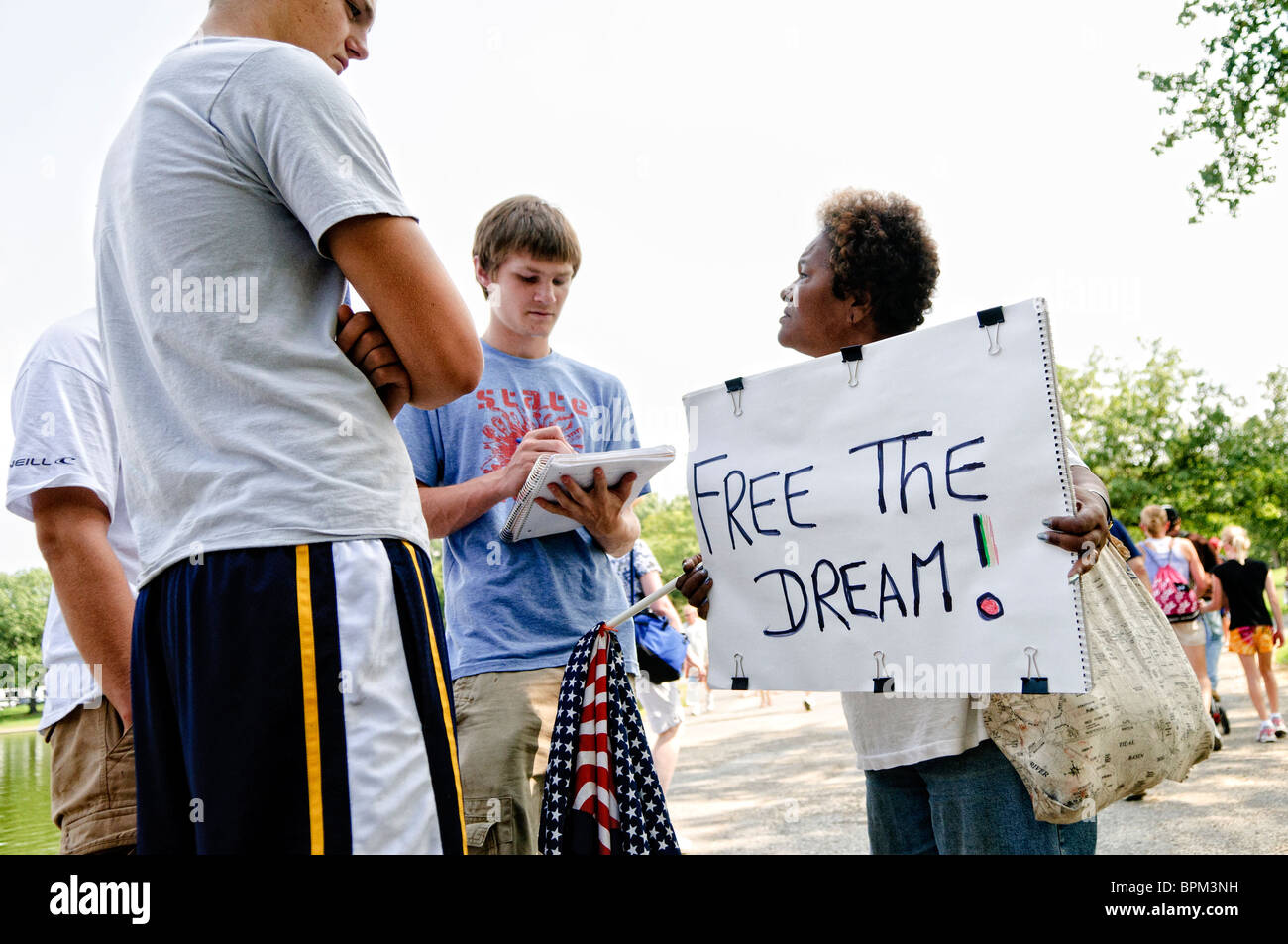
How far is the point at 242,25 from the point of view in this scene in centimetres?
181

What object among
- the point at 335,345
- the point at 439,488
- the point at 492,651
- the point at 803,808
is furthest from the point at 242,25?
the point at 803,808

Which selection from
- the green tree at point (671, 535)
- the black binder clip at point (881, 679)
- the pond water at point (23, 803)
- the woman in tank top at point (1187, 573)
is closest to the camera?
the black binder clip at point (881, 679)

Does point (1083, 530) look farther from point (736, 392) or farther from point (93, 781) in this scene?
point (93, 781)

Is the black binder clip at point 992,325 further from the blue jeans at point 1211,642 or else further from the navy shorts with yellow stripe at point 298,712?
the blue jeans at point 1211,642

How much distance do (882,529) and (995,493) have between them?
0.28 metres

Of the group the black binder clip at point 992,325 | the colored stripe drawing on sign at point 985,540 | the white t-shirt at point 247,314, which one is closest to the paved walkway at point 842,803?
the colored stripe drawing on sign at point 985,540

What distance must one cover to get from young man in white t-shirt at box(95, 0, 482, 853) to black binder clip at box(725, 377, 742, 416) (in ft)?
3.54

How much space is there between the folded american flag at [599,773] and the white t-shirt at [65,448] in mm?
1072

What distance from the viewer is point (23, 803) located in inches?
410

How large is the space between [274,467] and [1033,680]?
1.53 m

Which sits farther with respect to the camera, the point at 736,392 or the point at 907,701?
the point at 736,392

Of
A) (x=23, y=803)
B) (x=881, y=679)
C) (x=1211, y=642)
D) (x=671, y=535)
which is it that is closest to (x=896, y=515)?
(x=881, y=679)

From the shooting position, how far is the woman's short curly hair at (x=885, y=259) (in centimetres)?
276
